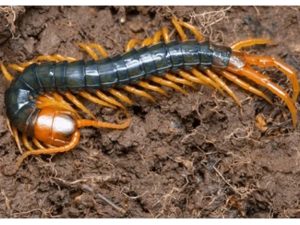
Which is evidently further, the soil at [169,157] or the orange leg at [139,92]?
the orange leg at [139,92]

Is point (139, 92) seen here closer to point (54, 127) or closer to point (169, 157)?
point (169, 157)

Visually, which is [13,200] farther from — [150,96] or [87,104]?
[150,96]

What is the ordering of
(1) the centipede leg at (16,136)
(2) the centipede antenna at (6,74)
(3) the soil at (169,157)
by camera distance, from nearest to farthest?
(3) the soil at (169,157) < (1) the centipede leg at (16,136) < (2) the centipede antenna at (6,74)

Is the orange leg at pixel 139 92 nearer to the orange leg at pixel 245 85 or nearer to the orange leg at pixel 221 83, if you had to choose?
the orange leg at pixel 221 83

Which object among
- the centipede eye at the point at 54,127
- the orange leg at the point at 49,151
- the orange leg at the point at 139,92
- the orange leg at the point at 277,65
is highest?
the orange leg at the point at 277,65

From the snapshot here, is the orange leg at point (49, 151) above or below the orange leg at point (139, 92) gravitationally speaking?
below

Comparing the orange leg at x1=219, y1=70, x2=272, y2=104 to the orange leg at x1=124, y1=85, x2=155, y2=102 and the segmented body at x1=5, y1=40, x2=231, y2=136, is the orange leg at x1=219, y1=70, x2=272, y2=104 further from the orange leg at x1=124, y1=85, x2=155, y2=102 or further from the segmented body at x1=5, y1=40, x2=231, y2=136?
A: the orange leg at x1=124, y1=85, x2=155, y2=102

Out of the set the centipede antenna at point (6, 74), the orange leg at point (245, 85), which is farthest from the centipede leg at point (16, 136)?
the orange leg at point (245, 85)

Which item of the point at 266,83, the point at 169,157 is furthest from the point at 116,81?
the point at 266,83
